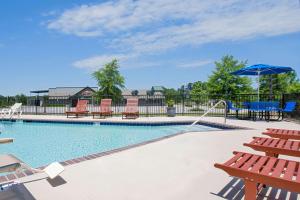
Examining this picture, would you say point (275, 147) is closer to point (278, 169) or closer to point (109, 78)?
point (278, 169)

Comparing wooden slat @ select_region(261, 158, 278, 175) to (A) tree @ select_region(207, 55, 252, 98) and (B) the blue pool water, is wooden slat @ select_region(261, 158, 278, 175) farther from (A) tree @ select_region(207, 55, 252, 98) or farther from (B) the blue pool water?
(A) tree @ select_region(207, 55, 252, 98)

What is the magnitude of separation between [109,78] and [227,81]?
16.5 meters

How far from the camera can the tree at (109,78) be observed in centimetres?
3466

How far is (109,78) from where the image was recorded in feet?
114

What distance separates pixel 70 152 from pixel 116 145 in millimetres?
1353

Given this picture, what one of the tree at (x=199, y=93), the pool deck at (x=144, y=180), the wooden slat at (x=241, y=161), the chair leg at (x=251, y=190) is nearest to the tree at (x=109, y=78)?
the tree at (x=199, y=93)

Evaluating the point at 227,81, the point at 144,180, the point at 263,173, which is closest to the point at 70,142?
the point at 144,180

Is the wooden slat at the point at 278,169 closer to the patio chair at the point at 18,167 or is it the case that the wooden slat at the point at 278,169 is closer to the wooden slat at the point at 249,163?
the wooden slat at the point at 249,163

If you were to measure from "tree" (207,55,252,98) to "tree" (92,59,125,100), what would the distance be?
14072mm

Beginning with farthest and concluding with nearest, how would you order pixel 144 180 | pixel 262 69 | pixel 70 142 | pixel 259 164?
1. pixel 262 69
2. pixel 70 142
3. pixel 144 180
4. pixel 259 164

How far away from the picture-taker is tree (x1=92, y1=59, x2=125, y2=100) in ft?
114

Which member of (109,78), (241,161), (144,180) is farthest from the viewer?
(109,78)

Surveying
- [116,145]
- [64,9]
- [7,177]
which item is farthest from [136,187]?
[64,9]

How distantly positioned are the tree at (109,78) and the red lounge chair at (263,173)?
1284 inches
